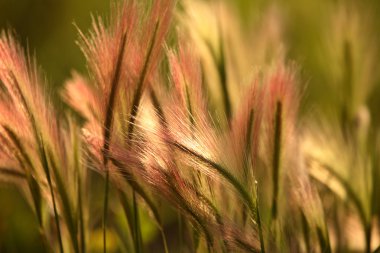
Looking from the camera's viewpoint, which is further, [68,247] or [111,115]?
[68,247]

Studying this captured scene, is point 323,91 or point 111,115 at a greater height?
point 323,91

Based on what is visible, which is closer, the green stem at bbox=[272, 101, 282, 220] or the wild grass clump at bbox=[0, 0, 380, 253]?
the wild grass clump at bbox=[0, 0, 380, 253]

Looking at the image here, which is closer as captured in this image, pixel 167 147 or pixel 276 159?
pixel 167 147

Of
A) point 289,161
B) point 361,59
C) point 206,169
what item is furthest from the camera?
point 361,59

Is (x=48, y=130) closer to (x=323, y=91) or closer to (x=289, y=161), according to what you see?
(x=289, y=161)

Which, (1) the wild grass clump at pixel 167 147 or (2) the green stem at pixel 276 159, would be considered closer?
(1) the wild grass clump at pixel 167 147

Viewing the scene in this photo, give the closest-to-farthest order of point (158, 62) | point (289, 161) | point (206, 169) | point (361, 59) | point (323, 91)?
point (206, 169)
point (158, 62)
point (289, 161)
point (361, 59)
point (323, 91)

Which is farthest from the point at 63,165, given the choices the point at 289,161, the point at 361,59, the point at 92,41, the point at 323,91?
the point at 323,91

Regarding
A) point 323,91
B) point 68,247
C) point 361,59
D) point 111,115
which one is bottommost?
point 68,247
